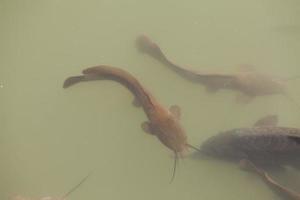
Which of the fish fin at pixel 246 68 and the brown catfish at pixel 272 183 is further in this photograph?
the fish fin at pixel 246 68

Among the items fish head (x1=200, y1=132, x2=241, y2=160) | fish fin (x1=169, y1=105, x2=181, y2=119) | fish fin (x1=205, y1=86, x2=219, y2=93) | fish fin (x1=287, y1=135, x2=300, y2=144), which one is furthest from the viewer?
fish fin (x1=205, y1=86, x2=219, y2=93)

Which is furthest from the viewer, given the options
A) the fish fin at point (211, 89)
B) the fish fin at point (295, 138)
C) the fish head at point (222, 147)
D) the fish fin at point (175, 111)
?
the fish fin at point (211, 89)

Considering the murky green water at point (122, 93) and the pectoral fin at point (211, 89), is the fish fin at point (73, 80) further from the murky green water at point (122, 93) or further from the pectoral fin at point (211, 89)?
the pectoral fin at point (211, 89)

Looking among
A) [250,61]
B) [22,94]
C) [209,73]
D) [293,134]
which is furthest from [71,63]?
[293,134]

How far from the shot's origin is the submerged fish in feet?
8.60

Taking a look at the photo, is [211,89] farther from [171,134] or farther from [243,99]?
[171,134]

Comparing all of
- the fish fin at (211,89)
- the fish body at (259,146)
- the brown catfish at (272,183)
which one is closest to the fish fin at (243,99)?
the fish fin at (211,89)

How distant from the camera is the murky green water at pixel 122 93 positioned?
2814mm

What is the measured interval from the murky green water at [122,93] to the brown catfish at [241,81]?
1.5 inches

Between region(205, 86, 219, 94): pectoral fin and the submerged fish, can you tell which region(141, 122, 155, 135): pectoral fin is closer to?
the submerged fish

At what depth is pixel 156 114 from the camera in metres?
2.77

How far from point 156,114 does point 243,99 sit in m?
0.45

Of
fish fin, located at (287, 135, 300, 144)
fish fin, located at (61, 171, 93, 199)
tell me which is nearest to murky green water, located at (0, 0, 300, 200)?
fish fin, located at (61, 171, 93, 199)

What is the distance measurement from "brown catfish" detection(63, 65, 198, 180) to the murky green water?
0.08m
